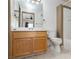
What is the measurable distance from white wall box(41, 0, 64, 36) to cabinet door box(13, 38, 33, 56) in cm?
162

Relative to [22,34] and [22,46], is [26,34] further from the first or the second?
[22,46]

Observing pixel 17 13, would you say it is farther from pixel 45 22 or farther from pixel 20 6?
pixel 45 22

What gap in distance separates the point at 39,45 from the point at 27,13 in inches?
49.3

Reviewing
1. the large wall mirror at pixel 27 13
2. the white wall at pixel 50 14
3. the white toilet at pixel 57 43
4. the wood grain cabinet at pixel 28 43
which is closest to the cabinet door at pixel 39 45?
the wood grain cabinet at pixel 28 43

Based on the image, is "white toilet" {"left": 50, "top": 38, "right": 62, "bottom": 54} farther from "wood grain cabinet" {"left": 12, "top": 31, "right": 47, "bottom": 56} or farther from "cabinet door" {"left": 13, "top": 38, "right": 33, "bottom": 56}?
"cabinet door" {"left": 13, "top": 38, "right": 33, "bottom": 56}

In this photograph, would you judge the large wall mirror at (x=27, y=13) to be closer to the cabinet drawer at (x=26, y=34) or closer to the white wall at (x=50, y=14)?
the white wall at (x=50, y=14)

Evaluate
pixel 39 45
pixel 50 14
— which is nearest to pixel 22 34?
pixel 39 45

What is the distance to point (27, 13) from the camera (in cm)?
430

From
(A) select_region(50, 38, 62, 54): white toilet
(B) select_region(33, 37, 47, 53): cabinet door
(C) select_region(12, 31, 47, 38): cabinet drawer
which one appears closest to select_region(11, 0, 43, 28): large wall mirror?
(C) select_region(12, 31, 47, 38): cabinet drawer

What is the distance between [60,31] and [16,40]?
2500mm

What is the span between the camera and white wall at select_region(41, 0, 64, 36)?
493 cm
